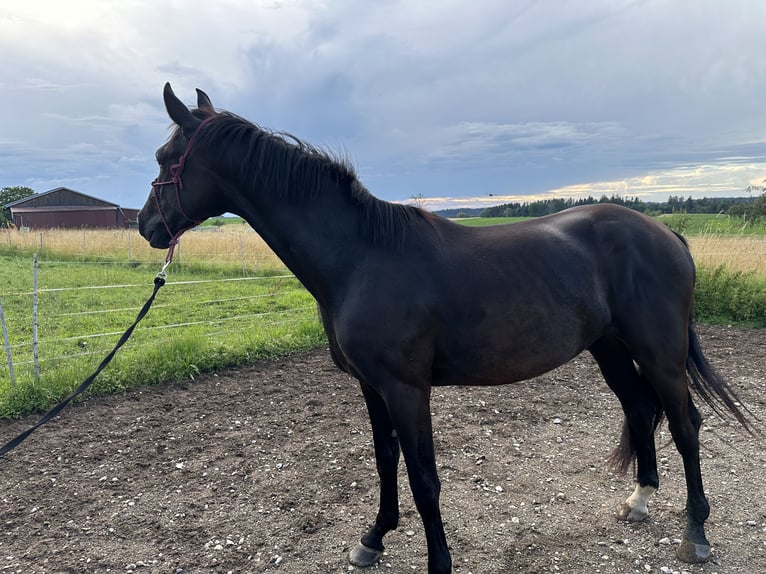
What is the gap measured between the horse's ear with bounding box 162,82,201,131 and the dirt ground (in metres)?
2.44

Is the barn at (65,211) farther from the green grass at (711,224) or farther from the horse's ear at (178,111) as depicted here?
the horse's ear at (178,111)

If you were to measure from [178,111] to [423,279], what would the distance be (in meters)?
1.52

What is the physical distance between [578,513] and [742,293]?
7273 mm

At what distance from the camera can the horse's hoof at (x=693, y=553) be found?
267cm

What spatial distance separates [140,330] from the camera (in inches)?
313

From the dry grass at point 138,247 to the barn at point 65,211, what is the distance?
20943 millimetres

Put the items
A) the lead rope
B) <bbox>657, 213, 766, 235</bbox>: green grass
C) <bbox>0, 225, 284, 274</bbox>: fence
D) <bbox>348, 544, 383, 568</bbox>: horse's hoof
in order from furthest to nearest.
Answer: <bbox>0, 225, 284, 274</bbox>: fence, <bbox>657, 213, 766, 235</bbox>: green grass, <bbox>348, 544, 383, 568</bbox>: horse's hoof, the lead rope

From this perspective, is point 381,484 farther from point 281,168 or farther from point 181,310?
point 181,310

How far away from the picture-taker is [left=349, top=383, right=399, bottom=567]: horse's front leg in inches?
109

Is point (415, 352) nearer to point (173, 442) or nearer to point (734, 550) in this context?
point (734, 550)

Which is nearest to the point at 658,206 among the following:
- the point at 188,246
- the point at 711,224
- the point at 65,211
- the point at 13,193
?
the point at 711,224

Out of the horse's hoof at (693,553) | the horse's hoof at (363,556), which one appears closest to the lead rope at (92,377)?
the horse's hoof at (363,556)

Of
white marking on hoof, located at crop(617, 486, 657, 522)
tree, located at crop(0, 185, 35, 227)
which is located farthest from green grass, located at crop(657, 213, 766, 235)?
tree, located at crop(0, 185, 35, 227)

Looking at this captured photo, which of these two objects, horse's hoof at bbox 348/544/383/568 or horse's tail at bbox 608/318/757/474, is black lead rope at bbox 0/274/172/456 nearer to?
horse's hoof at bbox 348/544/383/568
